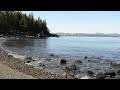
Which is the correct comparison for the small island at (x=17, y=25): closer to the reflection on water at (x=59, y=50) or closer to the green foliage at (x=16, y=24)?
the green foliage at (x=16, y=24)

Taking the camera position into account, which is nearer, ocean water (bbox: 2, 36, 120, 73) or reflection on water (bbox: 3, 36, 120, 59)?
ocean water (bbox: 2, 36, 120, 73)

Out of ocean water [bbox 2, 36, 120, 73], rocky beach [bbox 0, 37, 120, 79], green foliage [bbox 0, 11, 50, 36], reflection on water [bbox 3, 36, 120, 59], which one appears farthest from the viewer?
green foliage [bbox 0, 11, 50, 36]

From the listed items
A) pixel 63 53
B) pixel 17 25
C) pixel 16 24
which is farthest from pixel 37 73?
pixel 17 25

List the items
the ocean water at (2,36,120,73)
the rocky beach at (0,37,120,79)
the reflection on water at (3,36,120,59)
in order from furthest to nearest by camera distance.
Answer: the reflection on water at (3,36,120,59) < the ocean water at (2,36,120,73) < the rocky beach at (0,37,120,79)

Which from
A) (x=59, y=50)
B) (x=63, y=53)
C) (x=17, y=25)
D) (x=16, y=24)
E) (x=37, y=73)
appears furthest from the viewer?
(x=17, y=25)

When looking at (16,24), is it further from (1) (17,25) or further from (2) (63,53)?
(2) (63,53)

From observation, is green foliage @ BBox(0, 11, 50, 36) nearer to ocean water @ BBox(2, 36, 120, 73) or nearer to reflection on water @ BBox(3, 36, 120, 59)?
reflection on water @ BBox(3, 36, 120, 59)

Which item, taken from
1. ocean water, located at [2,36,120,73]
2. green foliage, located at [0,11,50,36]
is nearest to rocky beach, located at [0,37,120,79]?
ocean water, located at [2,36,120,73]

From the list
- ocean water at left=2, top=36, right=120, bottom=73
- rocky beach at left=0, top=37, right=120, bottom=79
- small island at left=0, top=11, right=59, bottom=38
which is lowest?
small island at left=0, top=11, right=59, bottom=38
